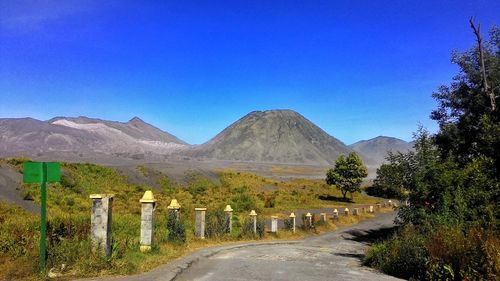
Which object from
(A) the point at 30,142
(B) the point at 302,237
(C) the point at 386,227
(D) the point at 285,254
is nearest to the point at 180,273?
(D) the point at 285,254

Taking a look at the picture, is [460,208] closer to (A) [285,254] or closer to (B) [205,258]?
(A) [285,254]

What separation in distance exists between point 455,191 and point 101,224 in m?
12.0

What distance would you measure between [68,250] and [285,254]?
9.20m

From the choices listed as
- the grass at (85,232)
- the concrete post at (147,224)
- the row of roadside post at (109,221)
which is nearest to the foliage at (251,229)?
the grass at (85,232)

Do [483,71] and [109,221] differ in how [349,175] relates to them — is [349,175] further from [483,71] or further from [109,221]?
[109,221]

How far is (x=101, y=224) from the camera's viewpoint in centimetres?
1110

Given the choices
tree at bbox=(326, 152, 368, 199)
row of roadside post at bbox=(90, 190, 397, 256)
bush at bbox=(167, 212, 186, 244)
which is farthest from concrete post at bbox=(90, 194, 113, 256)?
tree at bbox=(326, 152, 368, 199)

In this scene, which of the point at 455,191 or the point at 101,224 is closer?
the point at 101,224

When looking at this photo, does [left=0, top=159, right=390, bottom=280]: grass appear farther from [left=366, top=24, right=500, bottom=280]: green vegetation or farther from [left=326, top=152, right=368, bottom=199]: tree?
[left=326, top=152, right=368, bottom=199]: tree

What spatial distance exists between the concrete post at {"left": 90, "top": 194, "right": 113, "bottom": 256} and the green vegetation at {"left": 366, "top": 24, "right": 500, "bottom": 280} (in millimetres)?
7153

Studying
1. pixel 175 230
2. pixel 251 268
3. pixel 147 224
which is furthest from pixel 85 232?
pixel 175 230

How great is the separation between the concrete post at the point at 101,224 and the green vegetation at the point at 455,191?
7.15 m

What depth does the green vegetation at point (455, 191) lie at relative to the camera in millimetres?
10359

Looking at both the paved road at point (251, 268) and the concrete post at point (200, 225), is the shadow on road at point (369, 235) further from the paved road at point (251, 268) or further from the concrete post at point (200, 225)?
the concrete post at point (200, 225)
